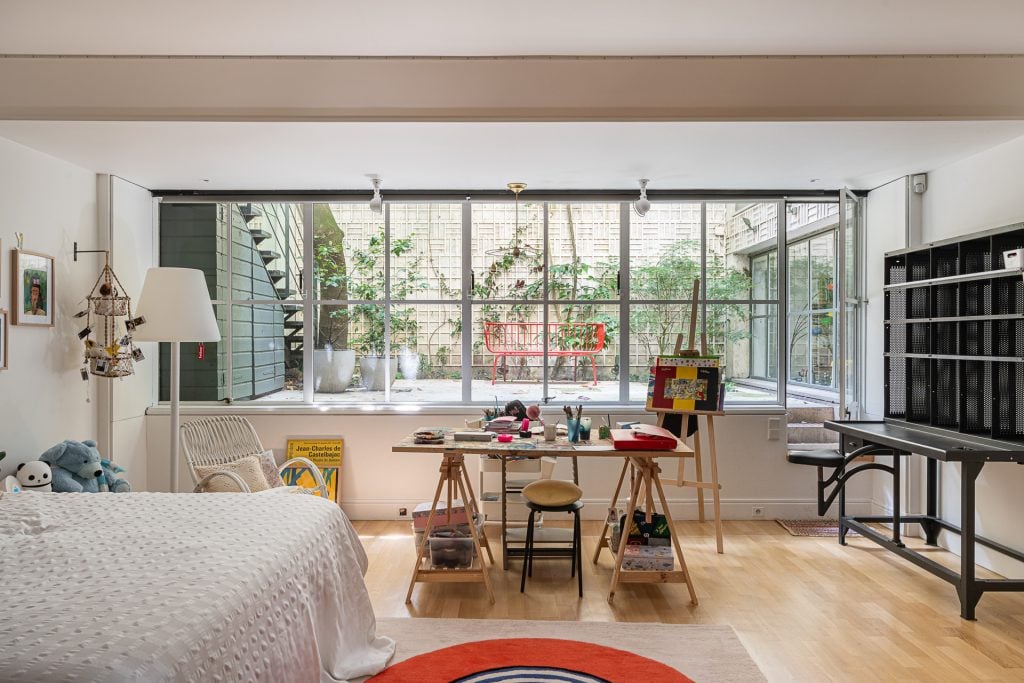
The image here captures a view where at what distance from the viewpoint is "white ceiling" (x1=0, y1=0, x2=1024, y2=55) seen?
2.65 metres

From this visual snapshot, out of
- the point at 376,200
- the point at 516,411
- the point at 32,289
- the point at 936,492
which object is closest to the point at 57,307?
the point at 32,289

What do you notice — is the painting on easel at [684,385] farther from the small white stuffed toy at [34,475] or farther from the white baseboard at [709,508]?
the small white stuffed toy at [34,475]

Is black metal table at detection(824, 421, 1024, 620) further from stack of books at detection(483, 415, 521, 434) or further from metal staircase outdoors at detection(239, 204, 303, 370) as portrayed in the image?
metal staircase outdoors at detection(239, 204, 303, 370)

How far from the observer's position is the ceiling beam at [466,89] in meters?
3.16

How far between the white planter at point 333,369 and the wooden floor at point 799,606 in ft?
4.50

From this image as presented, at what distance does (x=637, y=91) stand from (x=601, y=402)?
107 inches

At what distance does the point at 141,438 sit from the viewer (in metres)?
5.04

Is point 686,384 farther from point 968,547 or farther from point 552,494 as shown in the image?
point 968,547

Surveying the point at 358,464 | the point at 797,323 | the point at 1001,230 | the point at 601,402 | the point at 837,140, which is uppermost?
the point at 837,140

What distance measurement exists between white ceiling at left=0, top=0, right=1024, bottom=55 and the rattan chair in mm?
2257

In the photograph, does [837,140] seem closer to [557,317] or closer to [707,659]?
[557,317]

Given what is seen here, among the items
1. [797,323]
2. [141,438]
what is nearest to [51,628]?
[141,438]

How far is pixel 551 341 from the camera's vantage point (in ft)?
17.6

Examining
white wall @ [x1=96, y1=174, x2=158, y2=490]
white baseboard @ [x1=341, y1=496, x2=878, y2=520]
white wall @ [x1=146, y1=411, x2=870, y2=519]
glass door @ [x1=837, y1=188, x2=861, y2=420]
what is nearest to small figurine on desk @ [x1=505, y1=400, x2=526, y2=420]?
white wall @ [x1=146, y1=411, x2=870, y2=519]
